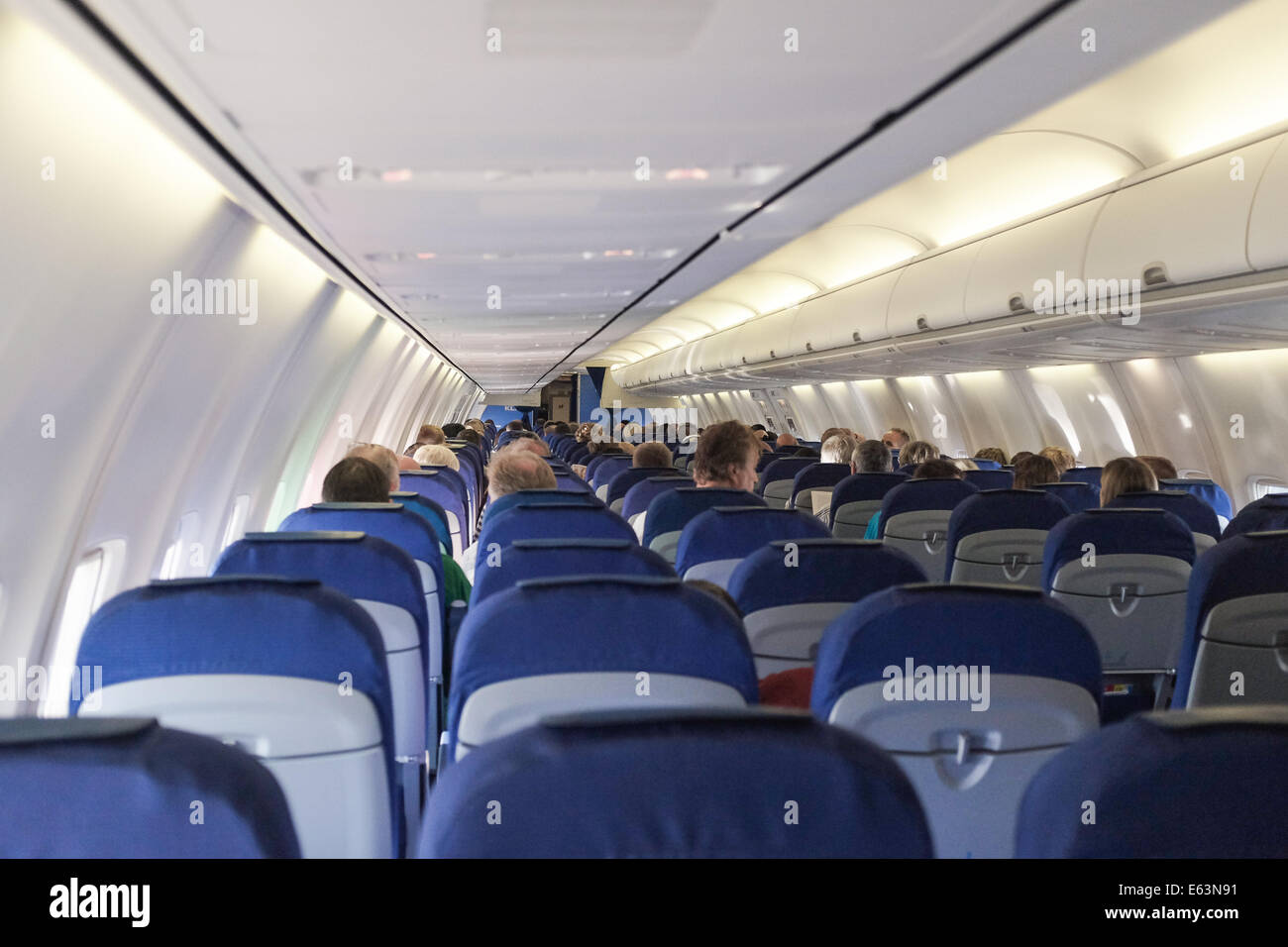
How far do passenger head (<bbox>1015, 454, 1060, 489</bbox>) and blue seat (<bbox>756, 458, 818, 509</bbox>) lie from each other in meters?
2.72

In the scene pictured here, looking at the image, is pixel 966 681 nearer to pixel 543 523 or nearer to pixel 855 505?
pixel 543 523

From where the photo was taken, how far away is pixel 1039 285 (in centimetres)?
853

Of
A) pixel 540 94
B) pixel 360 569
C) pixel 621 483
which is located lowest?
pixel 360 569

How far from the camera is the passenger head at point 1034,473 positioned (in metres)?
7.80

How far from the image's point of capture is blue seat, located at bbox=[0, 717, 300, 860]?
130 cm

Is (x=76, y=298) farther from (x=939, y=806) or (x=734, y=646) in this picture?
(x=939, y=806)

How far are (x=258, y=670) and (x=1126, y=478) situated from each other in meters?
5.27

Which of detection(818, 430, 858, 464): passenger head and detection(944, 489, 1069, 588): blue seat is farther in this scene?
detection(818, 430, 858, 464): passenger head

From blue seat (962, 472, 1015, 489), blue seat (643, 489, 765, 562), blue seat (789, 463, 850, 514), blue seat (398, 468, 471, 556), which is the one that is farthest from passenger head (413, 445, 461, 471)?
blue seat (643, 489, 765, 562)

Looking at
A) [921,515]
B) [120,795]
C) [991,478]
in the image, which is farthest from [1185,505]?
[120,795]

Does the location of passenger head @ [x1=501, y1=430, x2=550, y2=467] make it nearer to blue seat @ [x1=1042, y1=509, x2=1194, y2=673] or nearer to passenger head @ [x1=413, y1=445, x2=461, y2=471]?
passenger head @ [x1=413, y1=445, x2=461, y2=471]

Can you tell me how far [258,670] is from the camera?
255 cm

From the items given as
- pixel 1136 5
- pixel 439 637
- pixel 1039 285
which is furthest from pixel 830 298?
pixel 1136 5

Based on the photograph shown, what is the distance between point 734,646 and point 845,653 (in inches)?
11.0
